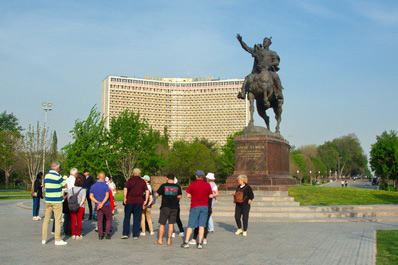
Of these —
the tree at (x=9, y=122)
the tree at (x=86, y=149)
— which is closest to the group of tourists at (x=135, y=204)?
the tree at (x=86, y=149)

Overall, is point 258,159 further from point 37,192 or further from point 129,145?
point 129,145

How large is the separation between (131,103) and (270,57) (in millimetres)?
155778

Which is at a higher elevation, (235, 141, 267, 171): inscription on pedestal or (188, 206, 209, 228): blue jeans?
(235, 141, 267, 171): inscription on pedestal

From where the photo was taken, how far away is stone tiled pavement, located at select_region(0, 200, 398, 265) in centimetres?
850

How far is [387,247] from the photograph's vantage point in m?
9.99

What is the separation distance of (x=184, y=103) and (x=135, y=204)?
171131mm

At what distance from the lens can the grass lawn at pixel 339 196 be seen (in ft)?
65.2

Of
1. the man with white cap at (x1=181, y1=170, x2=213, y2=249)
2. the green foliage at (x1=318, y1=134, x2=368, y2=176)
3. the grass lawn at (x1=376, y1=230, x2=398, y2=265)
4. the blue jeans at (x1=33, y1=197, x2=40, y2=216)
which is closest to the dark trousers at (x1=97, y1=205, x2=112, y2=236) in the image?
the man with white cap at (x1=181, y1=170, x2=213, y2=249)

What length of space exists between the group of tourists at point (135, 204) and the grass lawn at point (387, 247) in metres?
3.63

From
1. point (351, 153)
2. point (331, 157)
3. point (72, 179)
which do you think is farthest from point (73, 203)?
point (351, 153)

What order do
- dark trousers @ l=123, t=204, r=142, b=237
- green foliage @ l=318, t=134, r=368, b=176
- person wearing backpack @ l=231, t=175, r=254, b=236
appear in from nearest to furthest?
dark trousers @ l=123, t=204, r=142, b=237
person wearing backpack @ l=231, t=175, r=254, b=236
green foliage @ l=318, t=134, r=368, b=176

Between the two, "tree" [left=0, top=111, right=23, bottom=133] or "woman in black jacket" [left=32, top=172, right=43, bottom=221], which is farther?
"tree" [left=0, top=111, right=23, bottom=133]

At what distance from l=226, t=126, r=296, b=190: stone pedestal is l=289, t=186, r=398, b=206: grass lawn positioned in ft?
3.50

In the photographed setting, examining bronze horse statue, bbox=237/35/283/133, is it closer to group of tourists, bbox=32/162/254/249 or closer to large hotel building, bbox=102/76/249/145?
group of tourists, bbox=32/162/254/249
